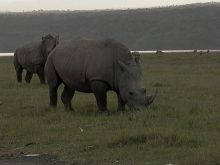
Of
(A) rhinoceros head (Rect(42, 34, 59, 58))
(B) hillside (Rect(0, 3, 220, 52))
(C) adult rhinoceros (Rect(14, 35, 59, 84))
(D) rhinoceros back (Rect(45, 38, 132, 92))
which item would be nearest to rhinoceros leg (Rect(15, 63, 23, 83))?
(C) adult rhinoceros (Rect(14, 35, 59, 84))

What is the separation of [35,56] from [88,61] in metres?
8.82

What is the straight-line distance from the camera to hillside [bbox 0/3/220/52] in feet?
315

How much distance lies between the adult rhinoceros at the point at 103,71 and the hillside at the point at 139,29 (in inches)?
3108

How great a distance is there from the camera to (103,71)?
511 inches

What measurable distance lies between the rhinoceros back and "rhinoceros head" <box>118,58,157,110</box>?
0.21 m

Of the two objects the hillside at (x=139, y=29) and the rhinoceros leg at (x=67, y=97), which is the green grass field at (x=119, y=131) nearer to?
the rhinoceros leg at (x=67, y=97)

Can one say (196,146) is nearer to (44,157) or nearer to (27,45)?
(44,157)

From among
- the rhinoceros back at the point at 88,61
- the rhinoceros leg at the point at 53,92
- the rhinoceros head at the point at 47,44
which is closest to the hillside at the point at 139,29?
the rhinoceros head at the point at 47,44

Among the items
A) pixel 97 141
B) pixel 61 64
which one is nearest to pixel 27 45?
pixel 61 64

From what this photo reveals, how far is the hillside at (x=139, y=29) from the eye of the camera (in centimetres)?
9612

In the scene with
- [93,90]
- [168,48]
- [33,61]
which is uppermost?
[93,90]

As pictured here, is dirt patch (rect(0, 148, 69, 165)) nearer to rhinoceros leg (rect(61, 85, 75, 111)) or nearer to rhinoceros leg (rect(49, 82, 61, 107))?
rhinoceros leg (rect(61, 85, 75, 111))

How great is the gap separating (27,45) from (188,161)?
15.5 metres

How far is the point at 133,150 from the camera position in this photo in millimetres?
9203
